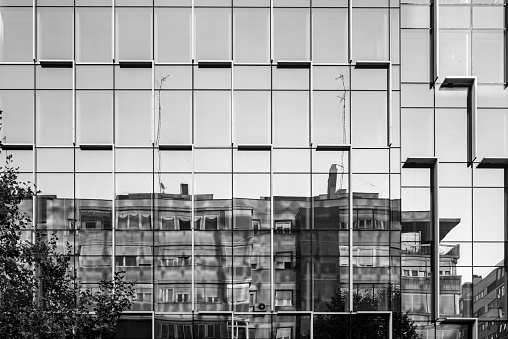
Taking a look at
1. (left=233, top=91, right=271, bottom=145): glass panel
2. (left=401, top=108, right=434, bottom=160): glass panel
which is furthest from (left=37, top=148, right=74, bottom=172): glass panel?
(left=401, top=108, right=434, bottom=160): glass panel

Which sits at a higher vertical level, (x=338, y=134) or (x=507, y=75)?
(x=507, y=75)

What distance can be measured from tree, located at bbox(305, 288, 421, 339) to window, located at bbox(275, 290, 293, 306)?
167 centimetres

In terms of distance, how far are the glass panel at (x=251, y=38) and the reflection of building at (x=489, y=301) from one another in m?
13.4

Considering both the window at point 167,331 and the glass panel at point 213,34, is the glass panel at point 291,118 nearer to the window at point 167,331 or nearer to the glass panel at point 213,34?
the glass panel at point 213,34

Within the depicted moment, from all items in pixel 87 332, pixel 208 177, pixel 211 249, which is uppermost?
pixel 208 177

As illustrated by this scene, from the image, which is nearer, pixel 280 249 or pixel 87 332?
pixel 87 332

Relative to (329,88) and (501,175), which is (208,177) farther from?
(501,175)

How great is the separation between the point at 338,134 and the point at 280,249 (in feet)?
18.5

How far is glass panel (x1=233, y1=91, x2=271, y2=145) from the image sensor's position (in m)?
38.2

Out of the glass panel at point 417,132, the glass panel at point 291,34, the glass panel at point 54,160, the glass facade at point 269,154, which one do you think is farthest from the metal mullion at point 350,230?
the glass panel at point 54,160

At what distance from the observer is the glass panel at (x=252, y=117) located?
125 feet

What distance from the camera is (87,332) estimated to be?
2877cm

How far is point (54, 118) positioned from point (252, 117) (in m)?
8.69

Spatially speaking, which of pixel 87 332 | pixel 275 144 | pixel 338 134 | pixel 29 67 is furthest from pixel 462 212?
pixel 29 67
